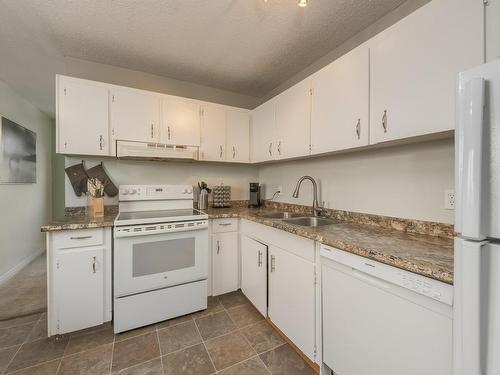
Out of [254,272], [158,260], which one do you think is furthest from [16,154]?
[254,272]

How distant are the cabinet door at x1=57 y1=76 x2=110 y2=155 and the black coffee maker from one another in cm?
163

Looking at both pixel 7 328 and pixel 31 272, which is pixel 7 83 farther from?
pixel 7 328

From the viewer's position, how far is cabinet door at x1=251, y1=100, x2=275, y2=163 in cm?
237

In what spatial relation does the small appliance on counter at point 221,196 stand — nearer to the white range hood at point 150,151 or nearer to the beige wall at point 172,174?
the beige wall at point 172,174

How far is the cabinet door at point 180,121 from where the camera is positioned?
2.32 metres

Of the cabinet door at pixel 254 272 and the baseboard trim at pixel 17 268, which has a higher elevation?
the cabinet door at pixel 254 272

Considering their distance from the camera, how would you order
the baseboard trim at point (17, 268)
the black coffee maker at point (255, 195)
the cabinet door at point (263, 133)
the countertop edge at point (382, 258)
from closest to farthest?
the countertop edge at point (382, 258) < the cabinet door at point (263, 133) < the baseboard trim at point (17, 268) < the black coffee maker at point (255, 195)

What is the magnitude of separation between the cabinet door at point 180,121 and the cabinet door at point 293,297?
1.52 metres

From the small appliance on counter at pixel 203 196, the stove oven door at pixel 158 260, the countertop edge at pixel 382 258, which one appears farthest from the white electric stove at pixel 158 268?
the countertop edge at pixel 382 258

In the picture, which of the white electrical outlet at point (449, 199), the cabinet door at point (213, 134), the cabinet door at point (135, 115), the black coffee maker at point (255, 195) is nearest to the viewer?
the white electrical outlet at point (449, 199)

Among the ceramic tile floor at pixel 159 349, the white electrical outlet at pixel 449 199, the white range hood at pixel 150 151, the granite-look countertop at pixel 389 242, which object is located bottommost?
the ceramic tile floor at pixel 159 349

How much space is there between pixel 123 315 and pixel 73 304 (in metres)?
0.38

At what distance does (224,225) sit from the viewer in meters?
2.25

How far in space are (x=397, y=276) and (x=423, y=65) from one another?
105cm
